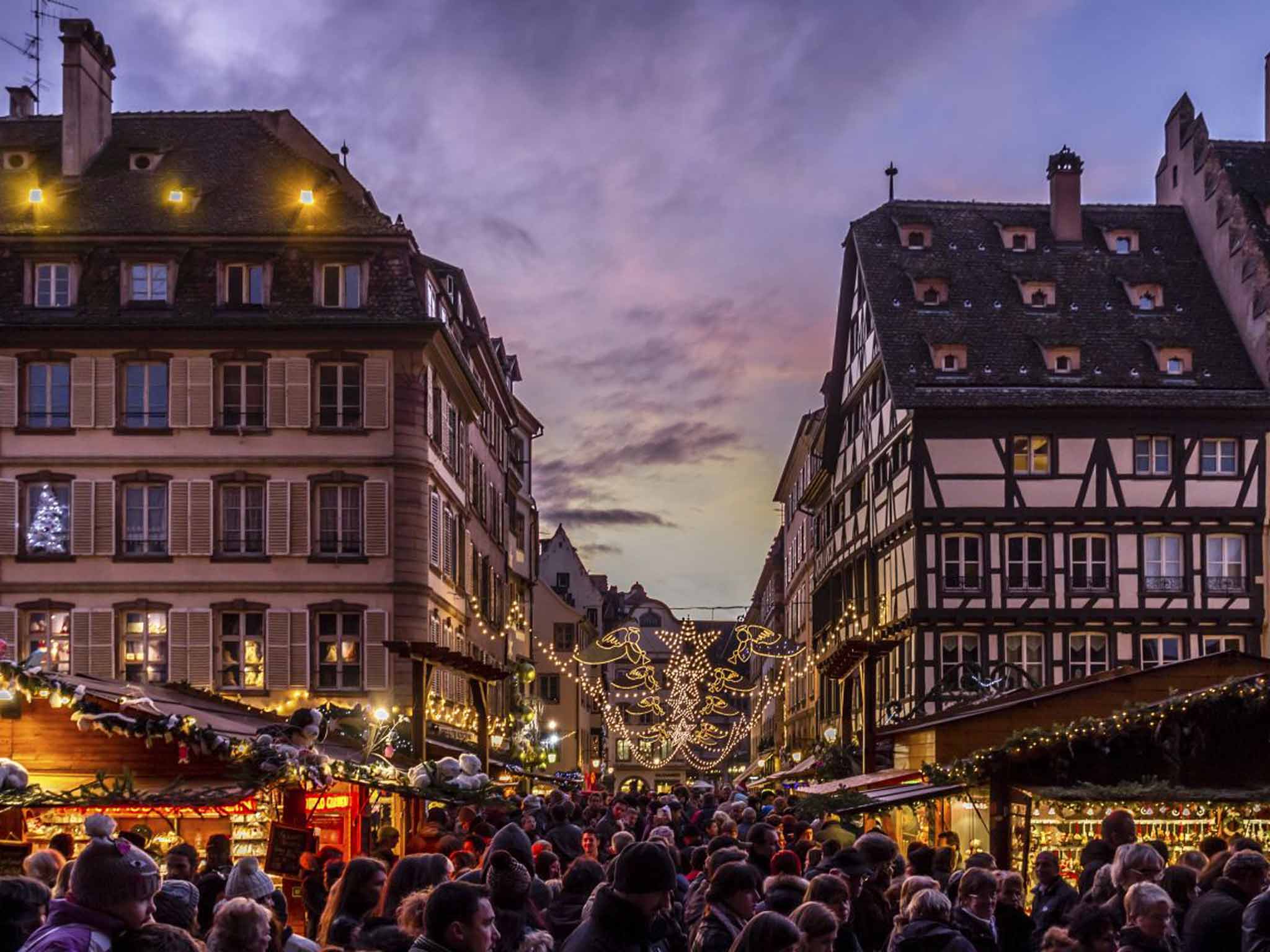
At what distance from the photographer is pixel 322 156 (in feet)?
141

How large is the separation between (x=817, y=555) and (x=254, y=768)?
161 feet

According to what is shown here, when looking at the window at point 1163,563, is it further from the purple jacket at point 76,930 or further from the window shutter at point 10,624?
the purple jacket at point 76,930

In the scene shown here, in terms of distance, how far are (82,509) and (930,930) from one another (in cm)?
3179

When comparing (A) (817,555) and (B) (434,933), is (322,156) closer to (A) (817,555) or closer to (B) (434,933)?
(A) (817,555)

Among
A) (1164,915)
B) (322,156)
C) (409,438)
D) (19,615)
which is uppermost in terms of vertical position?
(322,156)

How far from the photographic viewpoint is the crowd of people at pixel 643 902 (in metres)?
6.06

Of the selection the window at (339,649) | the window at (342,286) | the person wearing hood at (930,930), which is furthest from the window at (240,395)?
the person wearing hood at (930,930)

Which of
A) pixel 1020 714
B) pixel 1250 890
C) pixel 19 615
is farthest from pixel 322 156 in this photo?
pixel 1250 890

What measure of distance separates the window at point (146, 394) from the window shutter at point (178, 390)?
0.37ft

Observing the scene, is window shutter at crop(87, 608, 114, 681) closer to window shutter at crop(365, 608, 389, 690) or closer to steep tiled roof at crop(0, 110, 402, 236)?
window shutter at crop(365, 608, 389, 690)

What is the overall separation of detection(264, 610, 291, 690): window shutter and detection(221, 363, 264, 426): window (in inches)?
161

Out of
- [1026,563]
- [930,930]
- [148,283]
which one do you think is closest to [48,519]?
[148,283]

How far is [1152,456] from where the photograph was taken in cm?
4372

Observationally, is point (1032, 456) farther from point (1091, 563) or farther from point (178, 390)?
point (178, 390)
